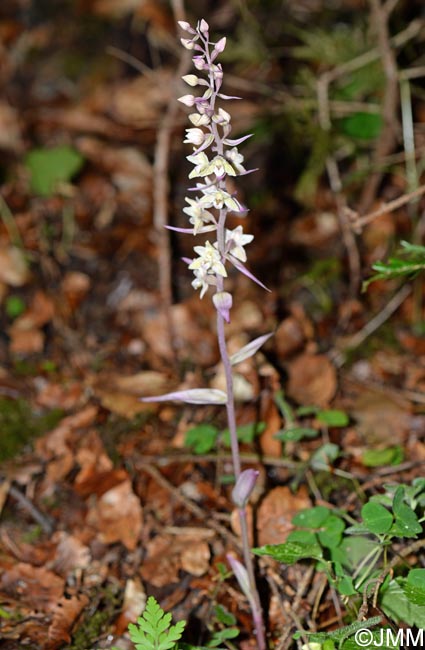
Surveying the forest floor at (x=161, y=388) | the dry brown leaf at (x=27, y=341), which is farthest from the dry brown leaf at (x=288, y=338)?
the dry brown leaf at (x=27, y=341)

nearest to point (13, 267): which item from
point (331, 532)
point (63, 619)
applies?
point (63, 619)

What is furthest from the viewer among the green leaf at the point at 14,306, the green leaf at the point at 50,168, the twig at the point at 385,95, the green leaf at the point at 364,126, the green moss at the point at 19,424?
the green leaf at the point at 50,168

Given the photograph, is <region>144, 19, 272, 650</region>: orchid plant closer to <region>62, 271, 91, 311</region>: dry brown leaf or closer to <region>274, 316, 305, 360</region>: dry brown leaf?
<region>274, 316, 305, 360</region>: dry brown leaf

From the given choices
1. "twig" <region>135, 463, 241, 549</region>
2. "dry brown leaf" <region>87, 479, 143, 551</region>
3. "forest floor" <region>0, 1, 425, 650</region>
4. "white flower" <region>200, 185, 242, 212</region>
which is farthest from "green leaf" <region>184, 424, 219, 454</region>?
"white flower" <region>200, 185, 242, 212</region>

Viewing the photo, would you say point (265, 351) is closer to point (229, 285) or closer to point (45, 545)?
point (229, 285)

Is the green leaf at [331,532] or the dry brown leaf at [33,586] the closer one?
the green leaf at [331,532]

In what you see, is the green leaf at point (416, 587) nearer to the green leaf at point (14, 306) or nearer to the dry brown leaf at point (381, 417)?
the dry brown leaf at point (381, 417)

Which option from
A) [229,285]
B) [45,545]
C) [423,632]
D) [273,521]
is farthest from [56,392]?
[423,632]
